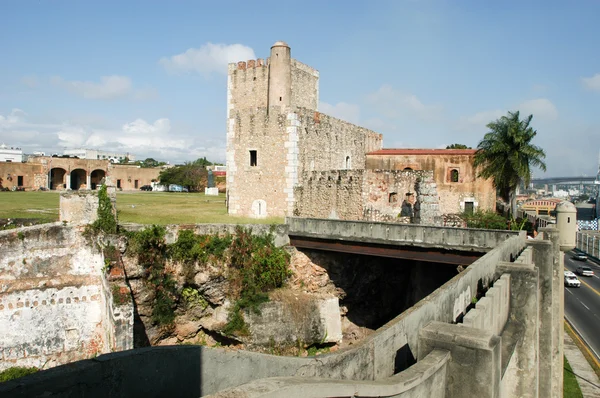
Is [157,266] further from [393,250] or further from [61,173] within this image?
[61,173]

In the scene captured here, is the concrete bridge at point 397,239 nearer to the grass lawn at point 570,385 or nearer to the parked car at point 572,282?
the grass lawn at point 570,385

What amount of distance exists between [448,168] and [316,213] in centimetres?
1048

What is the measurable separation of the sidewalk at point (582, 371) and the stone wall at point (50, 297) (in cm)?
1919

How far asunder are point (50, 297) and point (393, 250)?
1180cm

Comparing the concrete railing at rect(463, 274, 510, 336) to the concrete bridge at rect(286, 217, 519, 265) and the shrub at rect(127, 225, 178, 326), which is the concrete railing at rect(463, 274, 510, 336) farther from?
the shrub at rect(127, 225, 178, 326)

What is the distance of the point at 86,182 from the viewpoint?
2062 inches

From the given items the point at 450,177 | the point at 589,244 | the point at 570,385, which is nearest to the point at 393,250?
the point at 570,385

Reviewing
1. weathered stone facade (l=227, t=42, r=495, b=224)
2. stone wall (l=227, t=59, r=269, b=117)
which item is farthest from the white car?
stone wall (l=227, t=59, r=269, b=117)

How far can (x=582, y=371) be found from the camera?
20.7m

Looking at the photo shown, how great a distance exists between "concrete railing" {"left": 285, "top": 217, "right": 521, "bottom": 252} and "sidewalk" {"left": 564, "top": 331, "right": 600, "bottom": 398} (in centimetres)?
968

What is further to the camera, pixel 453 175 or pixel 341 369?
pixel 453 175

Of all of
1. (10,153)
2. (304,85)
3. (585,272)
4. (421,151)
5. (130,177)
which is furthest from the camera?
(10,153)

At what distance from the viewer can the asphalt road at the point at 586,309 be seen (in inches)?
958

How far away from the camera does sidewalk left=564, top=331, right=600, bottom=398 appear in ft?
61.5
